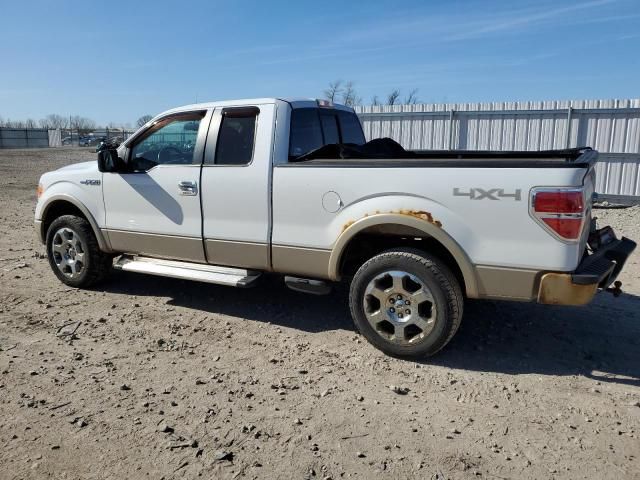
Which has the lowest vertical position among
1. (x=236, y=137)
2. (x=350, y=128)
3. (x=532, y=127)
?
(x=236, y=137)

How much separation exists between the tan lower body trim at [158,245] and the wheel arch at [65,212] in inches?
6.0

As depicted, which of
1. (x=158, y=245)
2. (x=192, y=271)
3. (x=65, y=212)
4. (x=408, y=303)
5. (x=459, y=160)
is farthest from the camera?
(x=65, y=212)

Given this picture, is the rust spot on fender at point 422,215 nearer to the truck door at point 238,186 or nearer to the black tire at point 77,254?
the truck door at point 238,186

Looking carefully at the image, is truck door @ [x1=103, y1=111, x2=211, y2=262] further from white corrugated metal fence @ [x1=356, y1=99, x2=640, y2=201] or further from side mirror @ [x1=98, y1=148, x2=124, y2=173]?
white corrugated metal fence @ [x1=356, y1=99, x2=640, y2=201]

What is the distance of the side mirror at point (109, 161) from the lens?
5.59 meters

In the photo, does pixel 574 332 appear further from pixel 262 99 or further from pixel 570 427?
pixel 262 99

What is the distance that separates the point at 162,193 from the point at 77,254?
1503 mm

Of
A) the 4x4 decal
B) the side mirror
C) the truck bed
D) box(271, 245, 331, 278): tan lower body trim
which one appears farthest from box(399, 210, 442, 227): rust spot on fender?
the side mirror

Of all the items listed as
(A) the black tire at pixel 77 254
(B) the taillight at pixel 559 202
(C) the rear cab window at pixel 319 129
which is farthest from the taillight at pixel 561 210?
(A) the black tire at pixel 77 254

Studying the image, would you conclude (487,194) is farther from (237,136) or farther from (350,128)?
(350,128)

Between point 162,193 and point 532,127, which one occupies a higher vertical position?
point 532,127

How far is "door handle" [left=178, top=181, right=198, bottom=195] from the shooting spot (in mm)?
5184

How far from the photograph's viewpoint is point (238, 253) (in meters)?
5.09

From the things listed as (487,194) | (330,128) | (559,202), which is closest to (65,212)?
Answer: (330,128)
